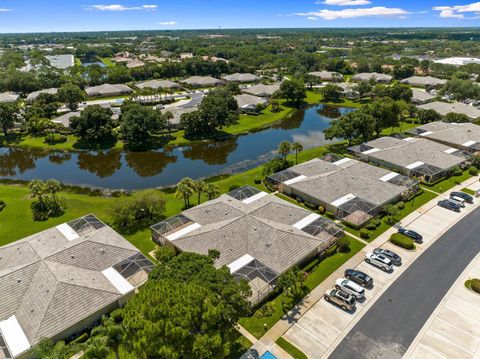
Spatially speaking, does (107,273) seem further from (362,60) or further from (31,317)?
(362,60)

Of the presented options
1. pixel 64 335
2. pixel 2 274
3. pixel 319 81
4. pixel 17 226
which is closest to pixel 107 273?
pixel 64 335

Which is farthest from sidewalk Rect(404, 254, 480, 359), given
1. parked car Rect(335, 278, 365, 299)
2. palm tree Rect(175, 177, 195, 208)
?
palm tree Rect(175, 177, 195, 208)

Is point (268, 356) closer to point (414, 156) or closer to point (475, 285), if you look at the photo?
point (475, 285)

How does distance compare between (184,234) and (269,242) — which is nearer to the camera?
(269,242)

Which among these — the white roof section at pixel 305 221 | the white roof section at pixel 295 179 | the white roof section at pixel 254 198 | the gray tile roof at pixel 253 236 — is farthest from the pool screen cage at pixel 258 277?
the white roof section at pixel 295 179

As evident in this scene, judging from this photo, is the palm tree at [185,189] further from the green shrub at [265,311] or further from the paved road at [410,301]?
the paved road at [410,301]

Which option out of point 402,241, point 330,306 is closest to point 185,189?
point 330,306
